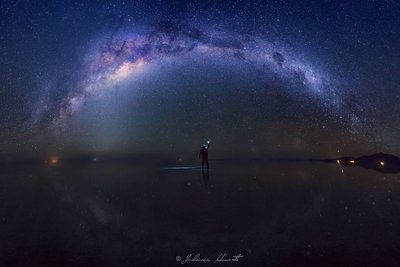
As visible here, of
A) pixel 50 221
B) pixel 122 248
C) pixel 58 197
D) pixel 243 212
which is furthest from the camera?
pixel 58 197

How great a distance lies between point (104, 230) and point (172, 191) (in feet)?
18.2

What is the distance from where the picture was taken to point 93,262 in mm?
5164

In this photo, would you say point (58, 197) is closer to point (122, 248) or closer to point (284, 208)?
point (122, 248)

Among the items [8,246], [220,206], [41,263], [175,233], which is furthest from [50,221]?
[220,206]
